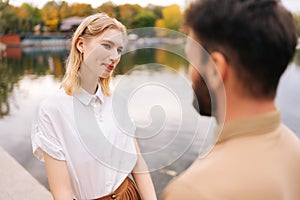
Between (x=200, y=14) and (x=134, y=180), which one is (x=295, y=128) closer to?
(x=134, y=180)

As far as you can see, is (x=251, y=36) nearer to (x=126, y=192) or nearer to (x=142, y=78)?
(x=142, y=78)

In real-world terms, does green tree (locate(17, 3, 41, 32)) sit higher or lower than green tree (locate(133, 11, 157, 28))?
lower

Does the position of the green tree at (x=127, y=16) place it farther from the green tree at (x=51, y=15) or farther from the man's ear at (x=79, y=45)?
the green tree at (x=51, y=15)

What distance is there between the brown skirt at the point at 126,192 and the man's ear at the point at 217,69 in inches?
31.6

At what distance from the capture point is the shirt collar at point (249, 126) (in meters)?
0.66

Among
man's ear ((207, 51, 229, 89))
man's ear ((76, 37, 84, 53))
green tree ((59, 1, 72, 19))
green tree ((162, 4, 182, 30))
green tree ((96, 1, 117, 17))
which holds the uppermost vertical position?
green tree ((162, 4, 182, 30))

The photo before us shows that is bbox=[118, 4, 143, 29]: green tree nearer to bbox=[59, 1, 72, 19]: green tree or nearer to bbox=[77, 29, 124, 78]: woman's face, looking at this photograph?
bbox=[77, 29, 124, 78]: woman's face

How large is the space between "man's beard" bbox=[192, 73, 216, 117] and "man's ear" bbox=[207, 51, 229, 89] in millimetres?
32

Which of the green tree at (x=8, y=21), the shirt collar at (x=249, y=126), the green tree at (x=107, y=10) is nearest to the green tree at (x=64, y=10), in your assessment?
the green tree at (x=8, y=21)

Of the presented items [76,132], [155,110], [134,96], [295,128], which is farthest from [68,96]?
[295,128]

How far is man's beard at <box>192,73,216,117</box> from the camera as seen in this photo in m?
0.73

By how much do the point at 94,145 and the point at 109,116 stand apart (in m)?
0.14

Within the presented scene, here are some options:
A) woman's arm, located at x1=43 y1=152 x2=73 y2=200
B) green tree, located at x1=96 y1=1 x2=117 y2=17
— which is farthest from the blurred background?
woman's arm, located at x1=43 y1=152 x2=73 y2=200

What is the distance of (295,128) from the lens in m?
7.23
